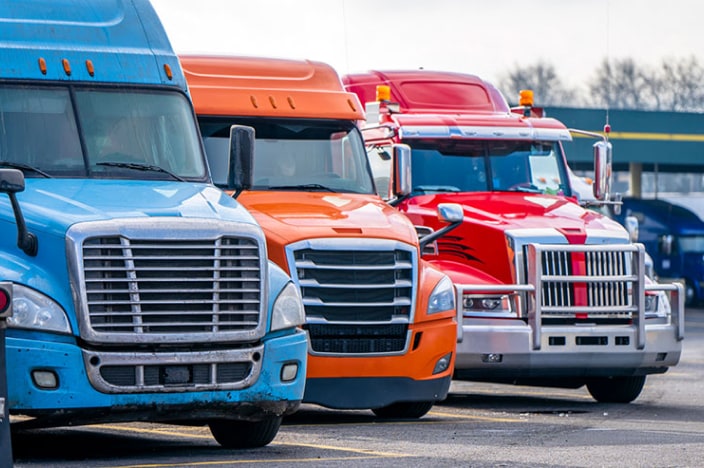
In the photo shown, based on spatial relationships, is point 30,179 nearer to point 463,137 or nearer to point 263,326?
point 263,326

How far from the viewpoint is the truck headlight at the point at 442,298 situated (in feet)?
45.4

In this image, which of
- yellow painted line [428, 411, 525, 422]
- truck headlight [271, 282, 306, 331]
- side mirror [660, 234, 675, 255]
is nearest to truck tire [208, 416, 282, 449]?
truck headlight [271, 282, 306, 331]

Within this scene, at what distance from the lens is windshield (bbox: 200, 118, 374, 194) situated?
14.8 meters

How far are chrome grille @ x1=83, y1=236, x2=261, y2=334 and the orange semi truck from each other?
6.00 ft

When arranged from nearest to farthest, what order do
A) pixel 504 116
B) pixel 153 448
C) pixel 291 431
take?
pixel 153 448 → pixel 291 431 → pixel 504 116

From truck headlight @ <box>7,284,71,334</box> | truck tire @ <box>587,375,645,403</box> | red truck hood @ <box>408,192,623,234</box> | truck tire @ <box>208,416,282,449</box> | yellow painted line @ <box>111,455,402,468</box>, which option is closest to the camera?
truck headlight @ <box>7,284,71,334</box>

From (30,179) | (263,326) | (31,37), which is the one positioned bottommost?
(263,326)

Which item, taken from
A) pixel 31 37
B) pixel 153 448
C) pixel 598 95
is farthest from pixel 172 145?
pixel 598 95

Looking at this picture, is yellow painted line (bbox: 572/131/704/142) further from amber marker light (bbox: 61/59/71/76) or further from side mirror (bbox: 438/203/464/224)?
amber marker light (bbox: 61/59/71/76)

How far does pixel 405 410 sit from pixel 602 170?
178 inches

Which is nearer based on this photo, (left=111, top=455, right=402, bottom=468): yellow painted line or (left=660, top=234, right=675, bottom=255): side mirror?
(left=111, top=455, right=402, bottom=468): yellow painted line

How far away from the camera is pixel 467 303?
15719 mm

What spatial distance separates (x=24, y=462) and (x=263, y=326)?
1.75m

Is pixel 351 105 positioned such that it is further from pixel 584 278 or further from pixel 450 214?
pixel 584 278
